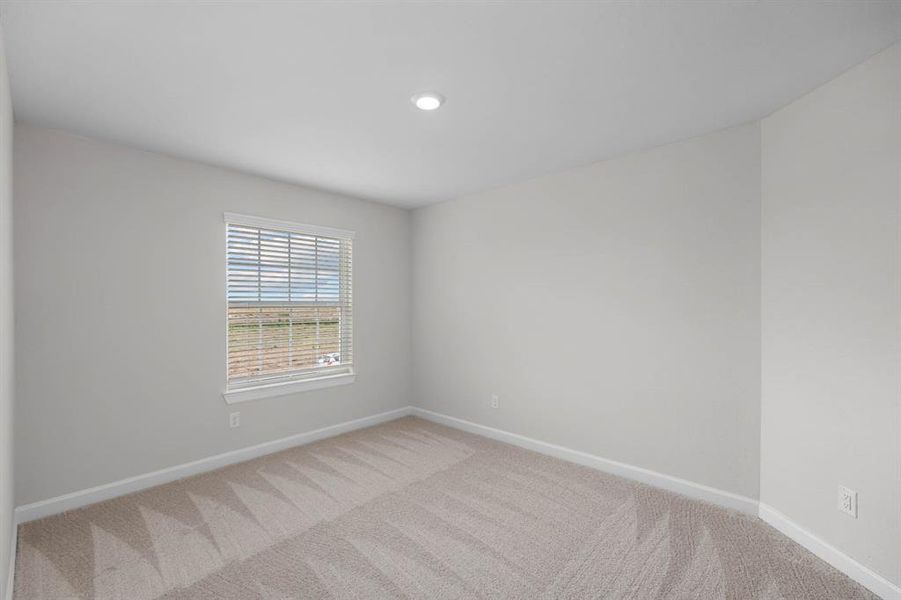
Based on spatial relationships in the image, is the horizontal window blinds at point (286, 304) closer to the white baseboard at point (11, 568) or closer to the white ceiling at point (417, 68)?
the white ceiling at point (417, 68)

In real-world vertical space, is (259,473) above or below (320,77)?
below

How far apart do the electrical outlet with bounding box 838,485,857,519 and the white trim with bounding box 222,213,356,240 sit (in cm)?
406

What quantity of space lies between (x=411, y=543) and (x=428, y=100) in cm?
244

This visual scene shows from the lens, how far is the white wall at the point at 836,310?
6.02 ft

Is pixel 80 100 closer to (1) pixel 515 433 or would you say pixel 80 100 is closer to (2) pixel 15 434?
(2) pixel 15 434

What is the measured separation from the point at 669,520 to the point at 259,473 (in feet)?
9.55

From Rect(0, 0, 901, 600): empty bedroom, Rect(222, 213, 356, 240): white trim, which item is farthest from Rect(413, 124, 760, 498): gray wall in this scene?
Rect(222, 213, 356, 240): white trim

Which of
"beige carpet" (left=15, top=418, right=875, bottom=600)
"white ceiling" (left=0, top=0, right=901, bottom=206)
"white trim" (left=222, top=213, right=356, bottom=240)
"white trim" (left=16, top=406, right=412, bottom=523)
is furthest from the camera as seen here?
"white trim" (left=222, top=213, right=356, bottom=240)

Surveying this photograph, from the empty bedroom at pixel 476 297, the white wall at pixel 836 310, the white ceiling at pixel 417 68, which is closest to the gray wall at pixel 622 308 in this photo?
the empty bedroom at pixel 476 297

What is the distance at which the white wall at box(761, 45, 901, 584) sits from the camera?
1834mm

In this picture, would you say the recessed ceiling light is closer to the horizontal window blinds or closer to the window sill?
the horizontal window blinds

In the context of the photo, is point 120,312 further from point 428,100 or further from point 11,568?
point 428,100

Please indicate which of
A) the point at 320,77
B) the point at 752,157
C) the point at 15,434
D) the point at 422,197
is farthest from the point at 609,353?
the point at 15,434

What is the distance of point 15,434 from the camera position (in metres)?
2.44
